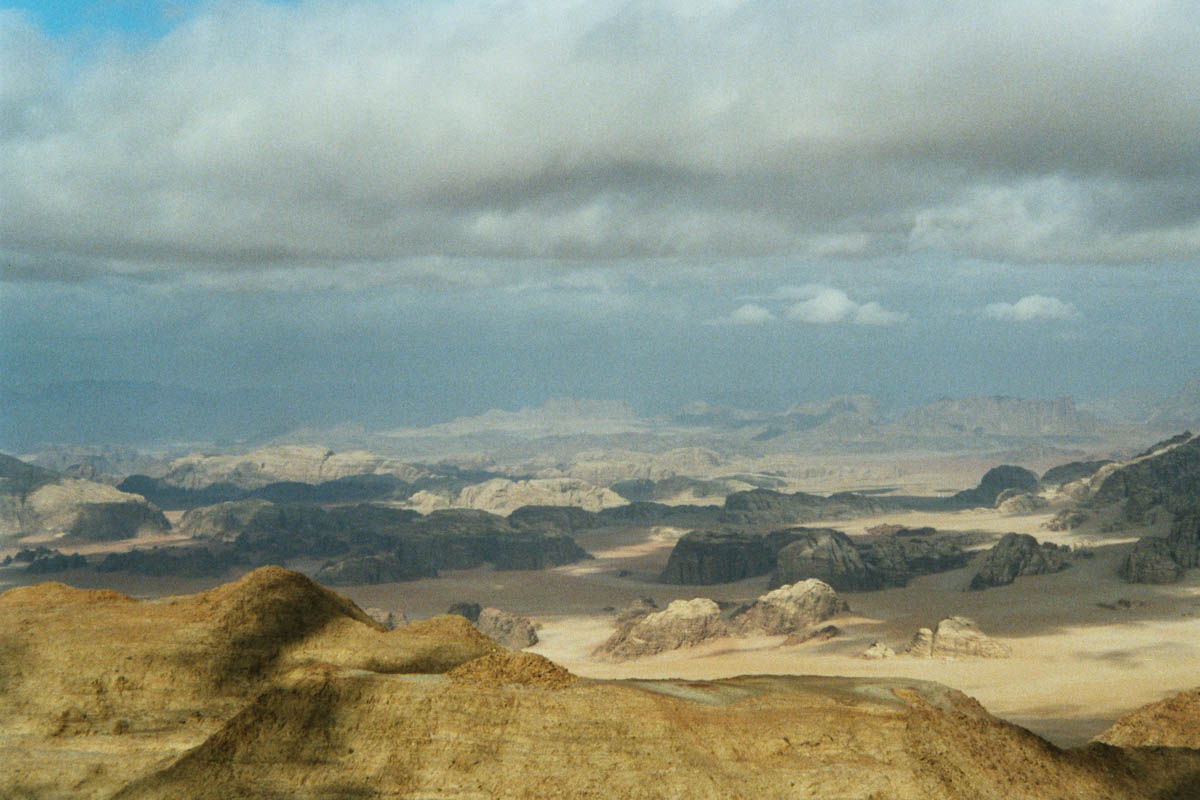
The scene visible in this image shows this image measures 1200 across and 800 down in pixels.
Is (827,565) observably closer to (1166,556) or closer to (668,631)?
(1166,556)

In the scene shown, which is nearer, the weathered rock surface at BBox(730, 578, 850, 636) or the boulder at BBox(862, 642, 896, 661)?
the boulder at BBox(862, 642, 896, 661)

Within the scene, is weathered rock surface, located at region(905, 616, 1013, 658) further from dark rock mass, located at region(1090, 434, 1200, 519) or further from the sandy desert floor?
dark rock mass, located at region(1090, 434, 1200, 519)

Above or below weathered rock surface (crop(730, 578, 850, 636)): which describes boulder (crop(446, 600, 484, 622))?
below

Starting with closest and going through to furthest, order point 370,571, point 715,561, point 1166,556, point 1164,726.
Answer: point 1164,726 → point 1166,556 → point 715,561 → point 370,571

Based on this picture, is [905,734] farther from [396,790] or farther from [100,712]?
[100,712]

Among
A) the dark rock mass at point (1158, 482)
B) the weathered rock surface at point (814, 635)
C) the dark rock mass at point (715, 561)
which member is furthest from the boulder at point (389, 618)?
the dark rock mass at point (1158, 482)

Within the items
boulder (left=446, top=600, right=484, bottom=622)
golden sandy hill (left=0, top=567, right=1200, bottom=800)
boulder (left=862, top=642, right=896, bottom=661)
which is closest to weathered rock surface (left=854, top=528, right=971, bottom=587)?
boulder (left=862, top=642, right=896, bottom=661)

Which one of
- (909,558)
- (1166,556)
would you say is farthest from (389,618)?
(1166,556)
